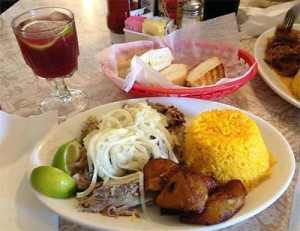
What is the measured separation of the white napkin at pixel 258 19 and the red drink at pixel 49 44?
0.69m

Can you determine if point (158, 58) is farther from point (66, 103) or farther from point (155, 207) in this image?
point (155, 207)

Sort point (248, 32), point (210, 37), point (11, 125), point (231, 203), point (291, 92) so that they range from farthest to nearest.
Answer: point (248, 32), point (210, 37), point (291, 92), point (11, 125), point (231, 203)

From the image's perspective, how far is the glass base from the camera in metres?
1.13

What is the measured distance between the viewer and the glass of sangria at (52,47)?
1.02 m

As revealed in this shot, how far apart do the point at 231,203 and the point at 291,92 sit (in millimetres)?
534

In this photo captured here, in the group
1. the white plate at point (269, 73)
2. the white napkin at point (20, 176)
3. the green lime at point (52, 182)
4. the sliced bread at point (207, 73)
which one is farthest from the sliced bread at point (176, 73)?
the green lime at point (52, 182)

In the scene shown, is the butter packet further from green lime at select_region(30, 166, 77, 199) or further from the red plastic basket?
green lime at select_region(30, 166, 77, 199)

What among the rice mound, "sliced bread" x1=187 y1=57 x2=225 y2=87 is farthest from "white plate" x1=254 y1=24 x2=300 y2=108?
the rice mound

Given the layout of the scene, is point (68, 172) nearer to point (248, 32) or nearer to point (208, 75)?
point (208, 75)

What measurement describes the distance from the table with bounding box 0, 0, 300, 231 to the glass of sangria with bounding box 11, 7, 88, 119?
0.20 ft

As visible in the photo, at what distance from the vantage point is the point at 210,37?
122 cm

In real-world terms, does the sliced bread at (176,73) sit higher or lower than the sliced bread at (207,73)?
lower

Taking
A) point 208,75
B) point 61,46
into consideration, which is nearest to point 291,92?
point 208,75

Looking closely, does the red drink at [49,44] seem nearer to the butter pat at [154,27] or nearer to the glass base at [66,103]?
the glass base at [66,103]
